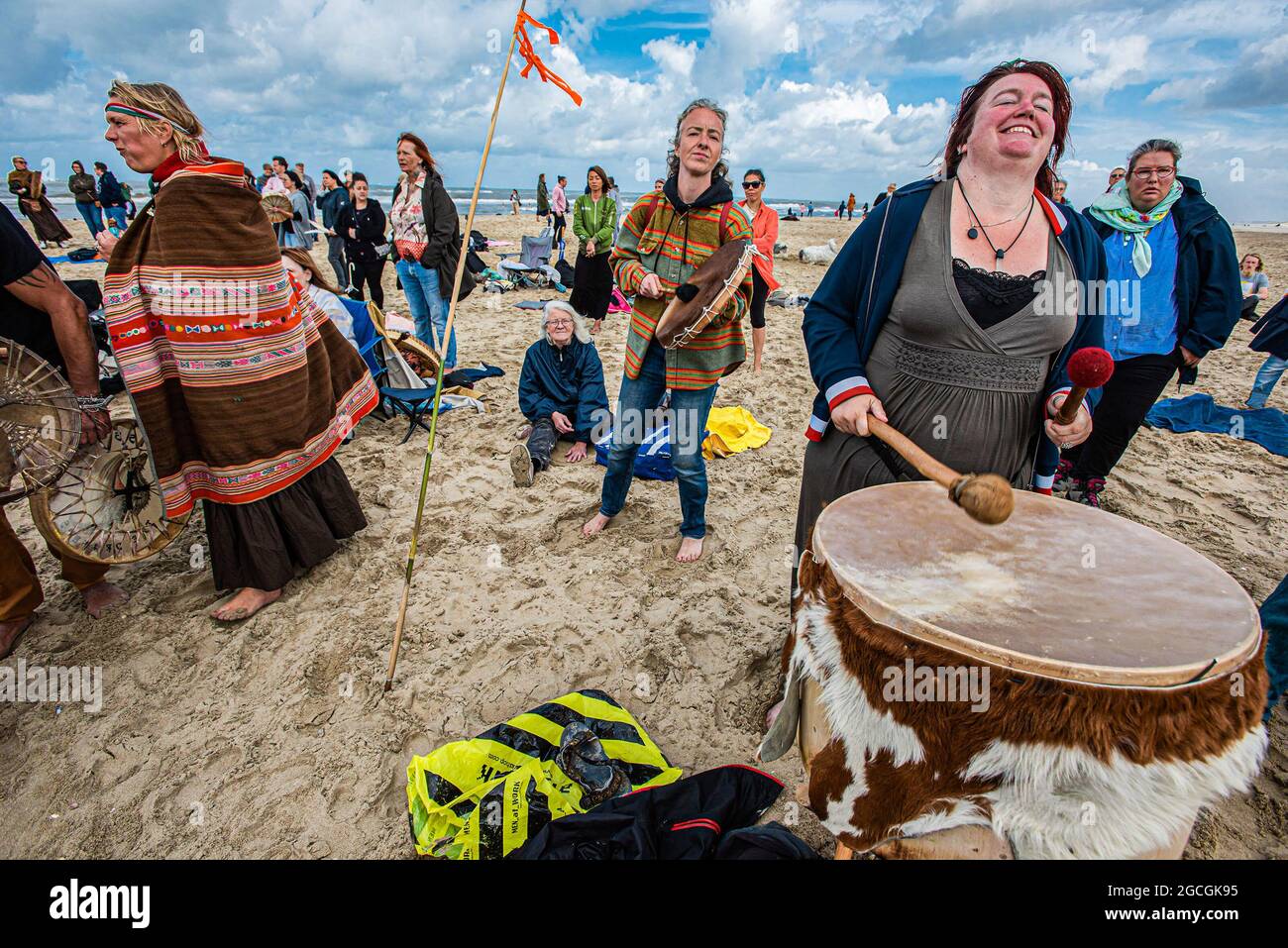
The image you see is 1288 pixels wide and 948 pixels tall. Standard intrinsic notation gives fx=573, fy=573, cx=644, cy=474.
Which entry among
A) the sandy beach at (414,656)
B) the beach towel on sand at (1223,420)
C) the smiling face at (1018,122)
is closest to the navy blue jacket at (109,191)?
the sandy beach at (414,656)

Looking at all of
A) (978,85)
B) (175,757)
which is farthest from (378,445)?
(978,85)

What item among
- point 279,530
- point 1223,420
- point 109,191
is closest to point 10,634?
point 279,530

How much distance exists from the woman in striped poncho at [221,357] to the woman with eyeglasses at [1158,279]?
4.60 meters

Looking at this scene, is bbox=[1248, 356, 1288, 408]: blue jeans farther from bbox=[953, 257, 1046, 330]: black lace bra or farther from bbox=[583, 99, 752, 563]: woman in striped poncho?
bbox=[953, 257, 1046, 330]: black lace bra

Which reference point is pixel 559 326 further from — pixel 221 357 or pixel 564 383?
pixel 221 357

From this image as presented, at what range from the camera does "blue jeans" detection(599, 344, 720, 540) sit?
2973 millimetres

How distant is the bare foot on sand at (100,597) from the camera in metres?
2.75

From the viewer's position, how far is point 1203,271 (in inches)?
134

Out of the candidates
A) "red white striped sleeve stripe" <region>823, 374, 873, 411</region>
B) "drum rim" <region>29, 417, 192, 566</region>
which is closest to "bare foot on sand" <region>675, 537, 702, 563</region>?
"red white striped sleeve stripe" <region>823, 374, 873, 411</region>

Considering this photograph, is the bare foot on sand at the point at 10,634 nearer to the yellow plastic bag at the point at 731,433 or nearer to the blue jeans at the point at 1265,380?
the yellow plastic bag at the point at 731,433

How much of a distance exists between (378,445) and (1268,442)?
7723mm

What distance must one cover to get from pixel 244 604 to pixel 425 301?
12.9 feet

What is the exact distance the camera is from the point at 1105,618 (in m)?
1.12
